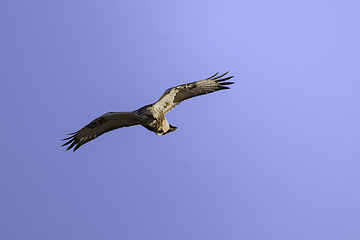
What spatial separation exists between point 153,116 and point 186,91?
4.43 ft

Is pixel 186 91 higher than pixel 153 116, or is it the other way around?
pixel 186 91

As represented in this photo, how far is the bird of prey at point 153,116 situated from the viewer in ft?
31.7

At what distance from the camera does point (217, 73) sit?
416 inches

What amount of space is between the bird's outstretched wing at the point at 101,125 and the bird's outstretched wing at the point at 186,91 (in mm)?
797

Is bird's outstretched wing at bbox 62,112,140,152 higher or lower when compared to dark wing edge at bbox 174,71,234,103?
lower

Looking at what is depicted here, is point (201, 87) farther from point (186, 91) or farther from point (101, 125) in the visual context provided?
point (101, 125)

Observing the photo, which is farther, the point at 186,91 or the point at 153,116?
the point at 186,91

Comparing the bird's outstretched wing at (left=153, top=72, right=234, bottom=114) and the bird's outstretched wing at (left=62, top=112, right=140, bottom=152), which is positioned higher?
the bird's outstretched wing at (left=153, top=72, right=234, bottom=114)

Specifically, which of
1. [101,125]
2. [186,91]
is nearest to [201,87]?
[186,91]

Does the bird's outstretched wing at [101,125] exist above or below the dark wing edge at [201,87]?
below

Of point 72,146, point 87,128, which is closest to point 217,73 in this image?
point 87,128

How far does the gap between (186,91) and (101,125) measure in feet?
8.27

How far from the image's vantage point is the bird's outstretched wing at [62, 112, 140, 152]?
392 inches

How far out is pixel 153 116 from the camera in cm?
943
